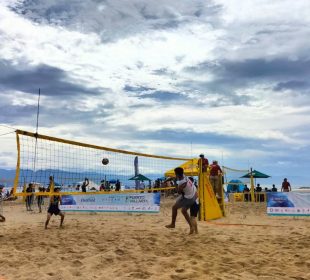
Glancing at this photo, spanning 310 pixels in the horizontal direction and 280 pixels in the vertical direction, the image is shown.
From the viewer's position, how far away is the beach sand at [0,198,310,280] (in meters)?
4.79

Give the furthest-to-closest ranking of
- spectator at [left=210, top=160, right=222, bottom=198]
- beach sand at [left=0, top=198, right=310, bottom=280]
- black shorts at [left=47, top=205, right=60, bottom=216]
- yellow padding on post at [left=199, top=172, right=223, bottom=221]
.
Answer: spectator at [left=210, top=160, right=222, bottom=198]
yellow padding on post at [left=199, top=172, right=223, bottom=221]
black shorts at [left=47, top=205, right=60, bottom=216]
beach sand at [left=0, top=198, right=310, bottom=280]

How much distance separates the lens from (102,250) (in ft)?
19.9

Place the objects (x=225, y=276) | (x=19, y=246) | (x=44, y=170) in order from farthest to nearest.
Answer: (x=44, y=170)
(x=19, y=246)
(x=225, y=276)

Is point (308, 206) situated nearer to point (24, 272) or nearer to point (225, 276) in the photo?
point (225, 276)

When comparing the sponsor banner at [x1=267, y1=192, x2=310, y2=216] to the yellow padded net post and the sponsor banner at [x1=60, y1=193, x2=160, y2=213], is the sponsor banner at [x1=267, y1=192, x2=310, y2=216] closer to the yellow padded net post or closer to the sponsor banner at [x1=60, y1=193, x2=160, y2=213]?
the yellow padded net post

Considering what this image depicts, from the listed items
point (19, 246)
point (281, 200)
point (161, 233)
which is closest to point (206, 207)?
point (281, 200)

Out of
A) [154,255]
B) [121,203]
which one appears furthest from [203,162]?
[154,255]

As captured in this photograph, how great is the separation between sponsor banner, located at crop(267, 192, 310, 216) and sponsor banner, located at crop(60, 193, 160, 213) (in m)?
3.65

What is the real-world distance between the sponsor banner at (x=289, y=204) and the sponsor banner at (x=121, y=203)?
12.0 ft

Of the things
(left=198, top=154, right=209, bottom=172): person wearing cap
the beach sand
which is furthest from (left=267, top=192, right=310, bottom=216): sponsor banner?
the beach sand

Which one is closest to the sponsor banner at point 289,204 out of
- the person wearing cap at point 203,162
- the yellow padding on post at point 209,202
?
the yellow padding on post at point 209,202

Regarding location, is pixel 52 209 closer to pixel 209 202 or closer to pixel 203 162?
pixel 203 162

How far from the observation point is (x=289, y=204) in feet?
38.5

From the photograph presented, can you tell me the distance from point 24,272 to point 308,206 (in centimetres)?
907
